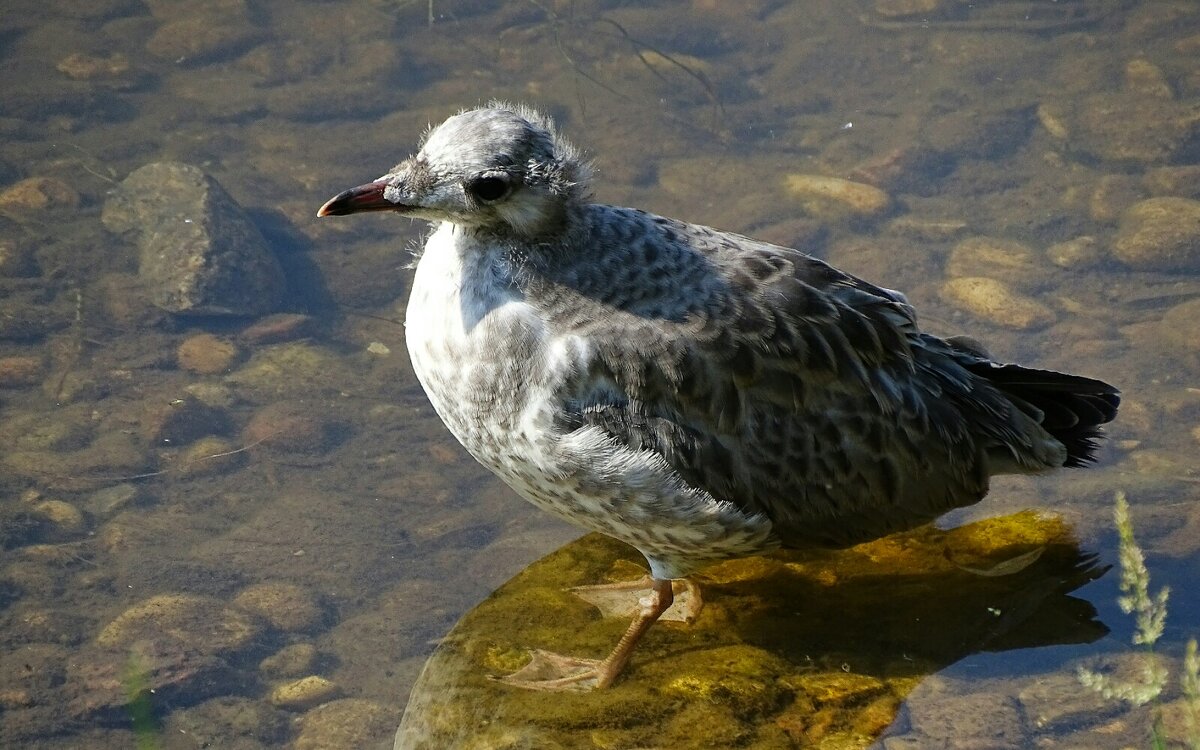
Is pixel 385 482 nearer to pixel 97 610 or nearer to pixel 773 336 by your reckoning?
pixel 97 610

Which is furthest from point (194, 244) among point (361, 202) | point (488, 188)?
point (488, 188)

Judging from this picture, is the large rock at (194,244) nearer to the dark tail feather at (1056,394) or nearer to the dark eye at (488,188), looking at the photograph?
the dark eye at (488,188)

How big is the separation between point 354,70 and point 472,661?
6.75 meters

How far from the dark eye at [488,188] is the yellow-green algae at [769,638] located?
1.93 m

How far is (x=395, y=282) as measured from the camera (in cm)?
836

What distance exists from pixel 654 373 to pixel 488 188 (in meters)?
0.95

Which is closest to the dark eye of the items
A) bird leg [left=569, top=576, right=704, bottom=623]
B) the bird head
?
the bird head

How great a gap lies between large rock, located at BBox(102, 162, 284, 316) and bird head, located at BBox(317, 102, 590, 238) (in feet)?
11.4

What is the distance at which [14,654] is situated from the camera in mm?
5492

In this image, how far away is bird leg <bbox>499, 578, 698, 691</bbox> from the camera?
16.8 feet

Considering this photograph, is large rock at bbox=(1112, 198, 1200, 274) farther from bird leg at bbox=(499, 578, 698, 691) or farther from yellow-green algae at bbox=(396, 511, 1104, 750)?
bird leg at bbox=(499, 578, 698, 691)

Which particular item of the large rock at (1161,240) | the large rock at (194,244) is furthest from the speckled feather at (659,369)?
the large rock at (1161,240)

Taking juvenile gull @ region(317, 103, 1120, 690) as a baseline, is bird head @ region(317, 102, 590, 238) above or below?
above

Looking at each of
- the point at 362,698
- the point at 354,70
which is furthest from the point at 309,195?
the point at 362,698
